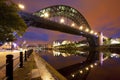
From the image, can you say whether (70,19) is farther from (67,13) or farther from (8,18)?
(8,18)

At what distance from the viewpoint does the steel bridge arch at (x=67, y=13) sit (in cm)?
11169

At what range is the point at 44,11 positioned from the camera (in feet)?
343

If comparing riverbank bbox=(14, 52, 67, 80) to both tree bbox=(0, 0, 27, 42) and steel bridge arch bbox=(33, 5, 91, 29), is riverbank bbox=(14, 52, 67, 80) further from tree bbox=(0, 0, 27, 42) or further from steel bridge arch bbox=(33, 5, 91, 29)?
steel bridge arch bbox=(33, 5, 91, 29)

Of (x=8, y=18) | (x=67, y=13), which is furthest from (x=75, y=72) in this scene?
(x=67, y=13)

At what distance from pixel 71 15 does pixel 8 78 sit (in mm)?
125350

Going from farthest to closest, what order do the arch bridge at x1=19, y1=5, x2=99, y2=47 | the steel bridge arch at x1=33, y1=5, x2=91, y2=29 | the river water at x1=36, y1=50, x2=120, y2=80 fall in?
the steel bridge arch at x1=33, y1=5, x2=91, y2=29 → the arch bridge at x1=19, y1=5, x2=99, y2=47 → the river water at x1=36, y1=50, x2=120, y2=80

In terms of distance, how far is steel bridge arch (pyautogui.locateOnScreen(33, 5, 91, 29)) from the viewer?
366 ft

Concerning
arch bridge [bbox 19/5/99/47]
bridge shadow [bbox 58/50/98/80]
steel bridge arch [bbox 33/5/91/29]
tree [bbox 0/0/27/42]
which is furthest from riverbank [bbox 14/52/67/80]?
steel bridge arch [bbox 33/5/91/29]

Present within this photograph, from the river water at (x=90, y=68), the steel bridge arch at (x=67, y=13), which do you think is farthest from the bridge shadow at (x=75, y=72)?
the steel bridge arch at (x=67, y=13)

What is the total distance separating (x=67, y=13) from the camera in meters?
129

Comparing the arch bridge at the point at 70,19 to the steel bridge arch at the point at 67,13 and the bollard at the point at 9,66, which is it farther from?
the bollard at the point at 9,66

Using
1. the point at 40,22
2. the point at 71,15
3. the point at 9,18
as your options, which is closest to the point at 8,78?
the point at 9,18

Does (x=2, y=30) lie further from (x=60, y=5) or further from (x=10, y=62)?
(x=60, y=5)

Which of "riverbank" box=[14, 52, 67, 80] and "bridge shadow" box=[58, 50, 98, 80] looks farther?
"bridge shadow" box=[58, 50, 98, 80]
